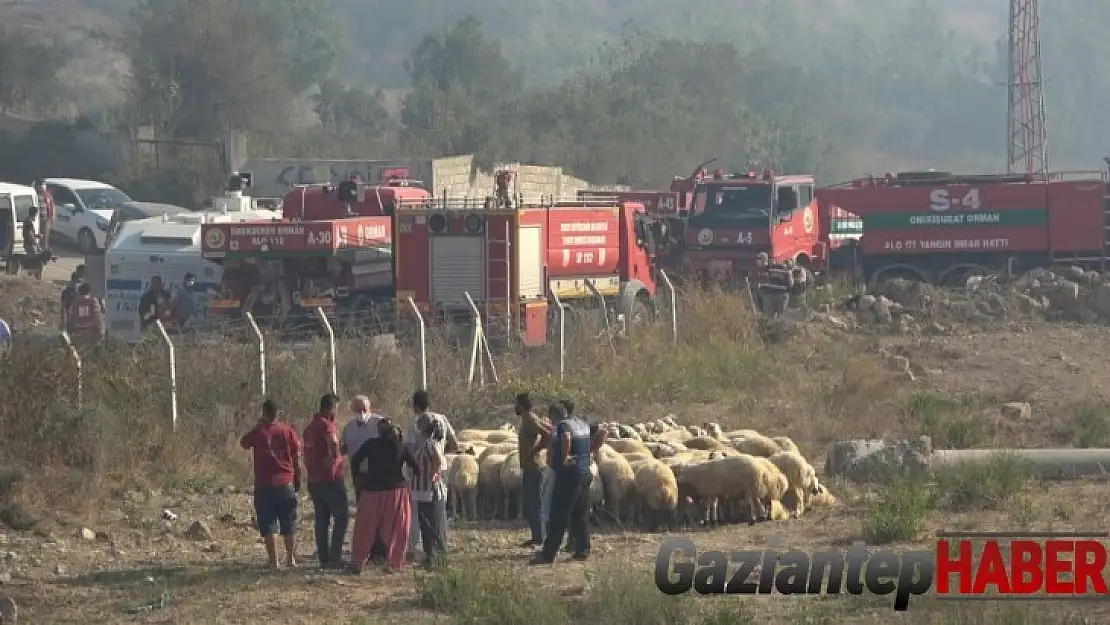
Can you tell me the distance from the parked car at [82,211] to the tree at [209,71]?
78.8ft

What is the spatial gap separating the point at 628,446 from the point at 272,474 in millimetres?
4016

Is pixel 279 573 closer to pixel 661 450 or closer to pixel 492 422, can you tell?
pixel 661 450

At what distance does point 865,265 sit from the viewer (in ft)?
121

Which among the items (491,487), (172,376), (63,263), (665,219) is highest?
(665,219)

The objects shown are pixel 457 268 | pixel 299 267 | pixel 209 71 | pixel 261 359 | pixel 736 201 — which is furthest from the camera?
pixel 209 71

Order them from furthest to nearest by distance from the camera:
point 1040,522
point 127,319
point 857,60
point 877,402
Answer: point 857,60, point 127,319, point 877,402, point 1040,522

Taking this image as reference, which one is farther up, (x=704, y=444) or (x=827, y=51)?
(x=827, y=51)

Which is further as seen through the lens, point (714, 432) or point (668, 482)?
point (714, 432)

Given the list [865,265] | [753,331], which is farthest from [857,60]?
[753,331]

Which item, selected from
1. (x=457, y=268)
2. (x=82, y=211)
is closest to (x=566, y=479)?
(x=457, y=268)

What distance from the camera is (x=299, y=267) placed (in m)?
26.1

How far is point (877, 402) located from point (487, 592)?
1140 centimetres

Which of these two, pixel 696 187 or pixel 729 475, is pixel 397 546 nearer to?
pixel 729 475

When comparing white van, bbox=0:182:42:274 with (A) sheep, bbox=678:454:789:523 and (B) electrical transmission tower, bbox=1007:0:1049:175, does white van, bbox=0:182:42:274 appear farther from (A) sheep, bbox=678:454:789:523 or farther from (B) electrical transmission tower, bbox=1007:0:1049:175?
(B) electrical transmission tower, bbox=1007:0:1049:175
